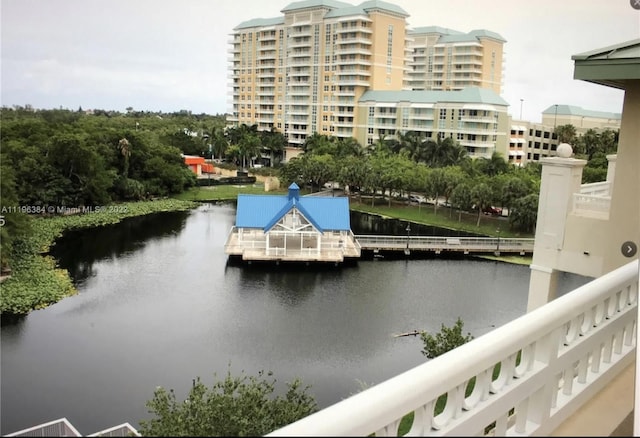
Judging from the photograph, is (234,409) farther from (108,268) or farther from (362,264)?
(362,264)

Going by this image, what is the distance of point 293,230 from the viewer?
686 cm

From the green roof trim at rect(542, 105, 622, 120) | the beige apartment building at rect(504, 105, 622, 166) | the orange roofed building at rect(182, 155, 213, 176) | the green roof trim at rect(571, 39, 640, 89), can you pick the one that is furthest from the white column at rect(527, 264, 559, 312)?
the orange roofed building at rect(182, 155, 213, 176)

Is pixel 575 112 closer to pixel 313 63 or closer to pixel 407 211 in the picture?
pixel 407 211

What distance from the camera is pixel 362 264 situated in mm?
6867

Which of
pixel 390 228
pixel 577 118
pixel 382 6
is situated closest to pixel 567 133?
pixel 577 118

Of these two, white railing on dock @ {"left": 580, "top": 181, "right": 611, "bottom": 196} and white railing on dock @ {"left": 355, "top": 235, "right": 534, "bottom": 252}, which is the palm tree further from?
white railing on dock @ {"left": 580, "top": 181, "right": 611, "bottom": 196}

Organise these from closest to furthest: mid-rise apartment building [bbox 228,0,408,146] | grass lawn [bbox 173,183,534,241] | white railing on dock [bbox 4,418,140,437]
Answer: white railing on dock [bbox 4,418,140,437] → mid-rise apartment building [bbox 228,0,408,146] → grass lawn [bbox 173,183,534,241]

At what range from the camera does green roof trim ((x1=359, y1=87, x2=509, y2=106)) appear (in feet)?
37.3

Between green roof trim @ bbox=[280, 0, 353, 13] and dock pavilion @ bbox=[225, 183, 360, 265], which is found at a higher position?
green roof trim @ bbox=[280, 0, 353, 13]

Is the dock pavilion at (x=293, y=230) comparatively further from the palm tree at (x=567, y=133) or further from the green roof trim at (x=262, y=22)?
the palm tree at (x=567, y=133)

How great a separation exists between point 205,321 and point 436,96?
28.8ft

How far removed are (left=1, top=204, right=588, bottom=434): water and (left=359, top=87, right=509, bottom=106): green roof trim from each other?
17.0 ft

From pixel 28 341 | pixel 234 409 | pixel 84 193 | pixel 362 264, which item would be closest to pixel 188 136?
pixel 84 193

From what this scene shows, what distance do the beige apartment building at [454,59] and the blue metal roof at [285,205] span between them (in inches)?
271
